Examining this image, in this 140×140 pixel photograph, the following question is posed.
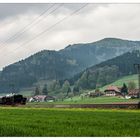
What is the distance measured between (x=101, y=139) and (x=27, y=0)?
267 inches

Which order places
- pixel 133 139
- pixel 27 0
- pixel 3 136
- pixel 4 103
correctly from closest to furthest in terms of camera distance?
pixel 133 139, pixel 3 136, pixel 27 0, pixel 4 103

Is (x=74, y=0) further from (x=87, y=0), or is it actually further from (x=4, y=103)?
(x=4, y=103)

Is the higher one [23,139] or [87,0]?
[87,0]

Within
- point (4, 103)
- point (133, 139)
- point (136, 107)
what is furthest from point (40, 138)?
point (4, 103)

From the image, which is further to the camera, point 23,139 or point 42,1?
point 42,1

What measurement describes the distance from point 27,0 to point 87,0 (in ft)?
8.38

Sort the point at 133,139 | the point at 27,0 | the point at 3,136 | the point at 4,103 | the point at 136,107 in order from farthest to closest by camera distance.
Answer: the point at 4,103
the point at 136,107
the point at 27,0
the point at 3,136
the point at 133,139

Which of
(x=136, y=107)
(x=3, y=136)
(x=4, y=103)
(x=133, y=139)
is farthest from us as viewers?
(x=4, y=103)

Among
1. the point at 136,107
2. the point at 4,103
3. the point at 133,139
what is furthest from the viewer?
the point at 4,103

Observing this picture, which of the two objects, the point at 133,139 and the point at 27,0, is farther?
the point at 27,0

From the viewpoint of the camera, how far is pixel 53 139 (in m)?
14.3

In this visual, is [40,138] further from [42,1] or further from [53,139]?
[42,1]

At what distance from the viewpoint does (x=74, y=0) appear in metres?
17.6

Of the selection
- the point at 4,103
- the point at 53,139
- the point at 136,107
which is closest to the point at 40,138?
the point at 53,139
